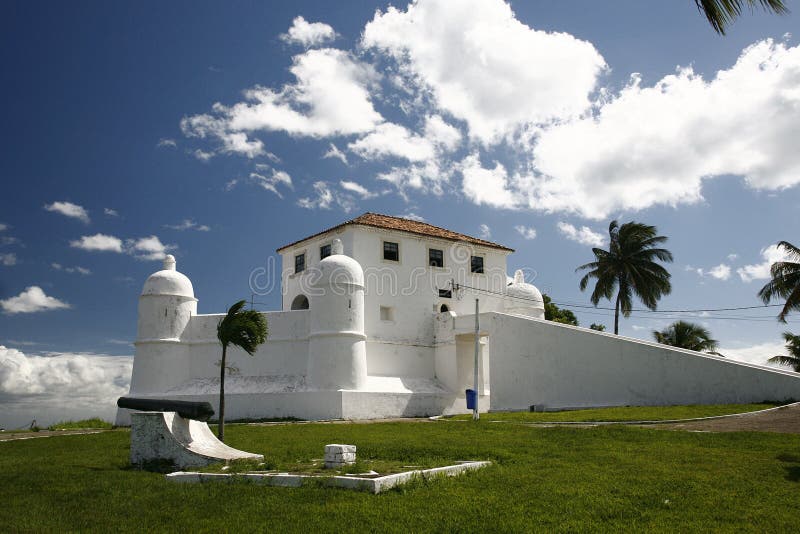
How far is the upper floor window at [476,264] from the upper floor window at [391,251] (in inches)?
155

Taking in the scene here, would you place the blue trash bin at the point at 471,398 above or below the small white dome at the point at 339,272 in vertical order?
below

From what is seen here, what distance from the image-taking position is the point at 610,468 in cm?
952

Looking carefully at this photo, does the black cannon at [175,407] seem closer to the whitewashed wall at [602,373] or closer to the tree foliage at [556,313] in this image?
the whitewashed wall at [602,373]

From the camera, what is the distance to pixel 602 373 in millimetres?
22281

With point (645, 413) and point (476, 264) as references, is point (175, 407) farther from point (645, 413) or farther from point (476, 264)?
point (476, 264)

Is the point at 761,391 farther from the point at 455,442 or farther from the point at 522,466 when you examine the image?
the point at 522,466

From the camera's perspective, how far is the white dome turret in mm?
30766

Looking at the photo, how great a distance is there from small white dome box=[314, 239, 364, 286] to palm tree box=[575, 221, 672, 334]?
17.2 meters

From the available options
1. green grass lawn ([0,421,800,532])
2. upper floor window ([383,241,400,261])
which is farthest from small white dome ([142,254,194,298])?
green grass lawn ([0,421,800,532])

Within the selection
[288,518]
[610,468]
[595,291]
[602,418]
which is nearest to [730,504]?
[610,468]

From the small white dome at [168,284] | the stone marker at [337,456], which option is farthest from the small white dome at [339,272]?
the stone marker at [337,456]

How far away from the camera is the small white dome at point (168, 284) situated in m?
27.2

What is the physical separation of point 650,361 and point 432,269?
11183mm

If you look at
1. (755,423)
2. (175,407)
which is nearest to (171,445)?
A: (175,407)
